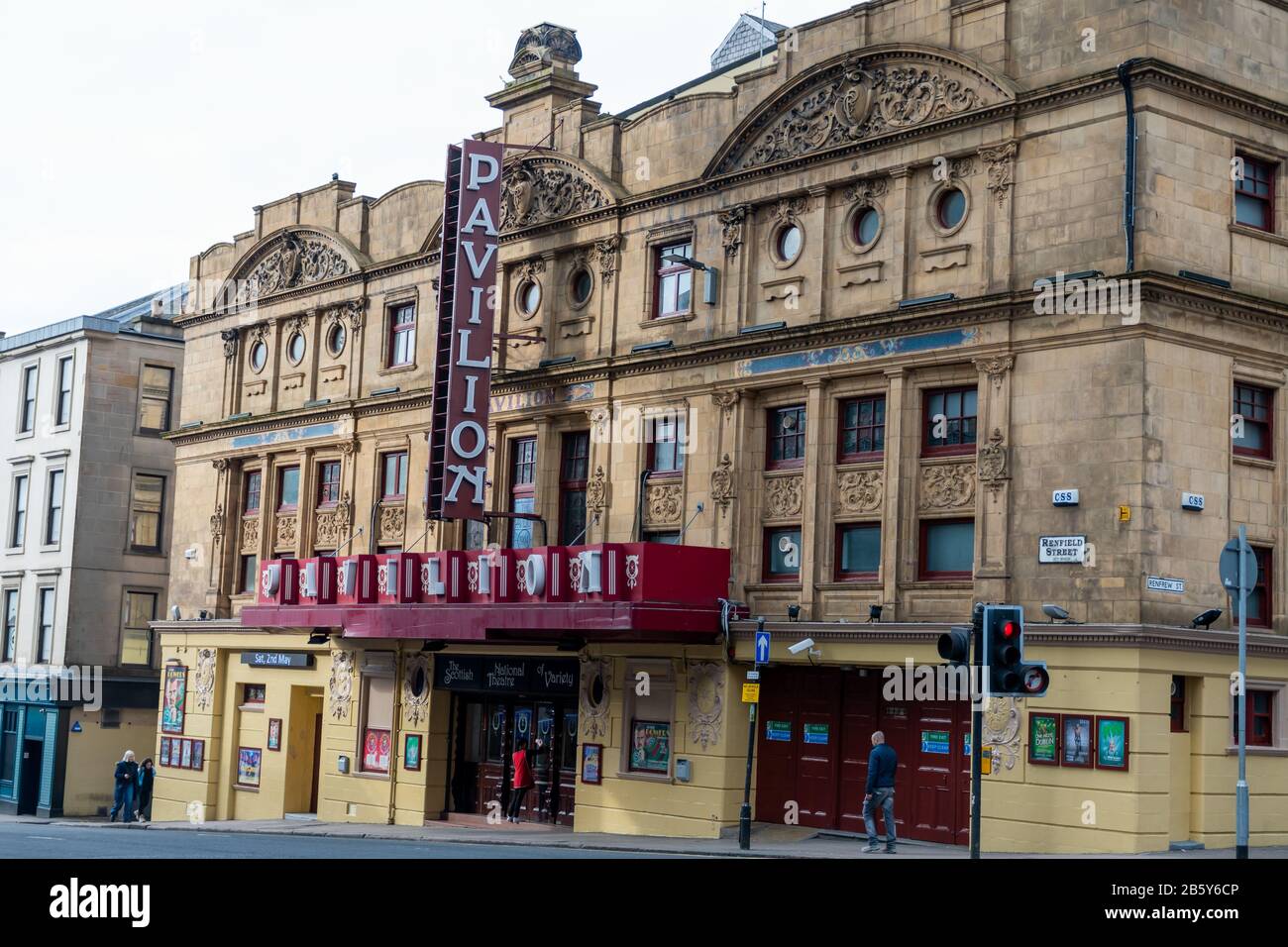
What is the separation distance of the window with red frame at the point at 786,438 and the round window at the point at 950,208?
4.26 meters

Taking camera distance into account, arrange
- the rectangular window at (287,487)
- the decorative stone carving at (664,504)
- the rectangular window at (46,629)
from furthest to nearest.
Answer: the rectangular window at (46,629) < the rectangular window at (287,487) < the decorative stone carving at (664,504)

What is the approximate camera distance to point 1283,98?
85.6ft

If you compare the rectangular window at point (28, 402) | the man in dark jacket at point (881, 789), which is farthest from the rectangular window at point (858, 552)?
the rectangular window at point (28, 402)

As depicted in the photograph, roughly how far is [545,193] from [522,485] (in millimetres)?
6338

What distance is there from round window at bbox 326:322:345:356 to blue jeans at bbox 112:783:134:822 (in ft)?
43.5

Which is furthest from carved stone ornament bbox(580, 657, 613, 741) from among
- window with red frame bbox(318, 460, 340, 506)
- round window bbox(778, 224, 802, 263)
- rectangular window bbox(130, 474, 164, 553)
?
rectangular window bbox(130, 474, 164, 553)

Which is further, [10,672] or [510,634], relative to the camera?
[10,672]

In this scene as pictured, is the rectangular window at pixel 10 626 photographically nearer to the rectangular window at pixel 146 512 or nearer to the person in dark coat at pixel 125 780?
the rectangular window at pixel 146 512

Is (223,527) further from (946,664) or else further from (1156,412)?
(1156,412)

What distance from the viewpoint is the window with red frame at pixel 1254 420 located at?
82.5ft

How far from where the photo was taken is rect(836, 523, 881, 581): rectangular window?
27438 millimetres
